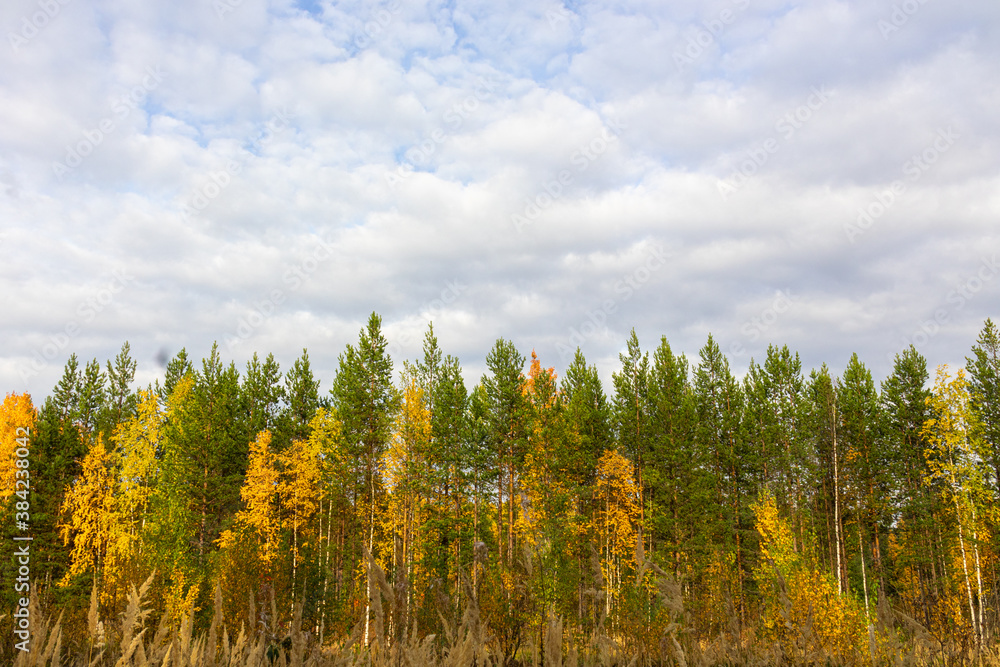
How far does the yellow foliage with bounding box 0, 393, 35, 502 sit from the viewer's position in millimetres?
28742

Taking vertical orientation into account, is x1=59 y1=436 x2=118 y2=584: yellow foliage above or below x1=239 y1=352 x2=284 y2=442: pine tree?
below

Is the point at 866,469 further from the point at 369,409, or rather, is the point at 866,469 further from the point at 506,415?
the point at 369,409

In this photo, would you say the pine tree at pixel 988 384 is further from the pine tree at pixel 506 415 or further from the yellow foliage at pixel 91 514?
the yellow foliage at pixel 91 514

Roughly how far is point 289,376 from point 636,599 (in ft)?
97.6

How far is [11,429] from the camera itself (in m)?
31.2

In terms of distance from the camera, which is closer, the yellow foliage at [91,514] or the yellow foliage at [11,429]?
the yellow foliage at [91,514]

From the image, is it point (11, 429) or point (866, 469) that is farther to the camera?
A: point (866, 469)

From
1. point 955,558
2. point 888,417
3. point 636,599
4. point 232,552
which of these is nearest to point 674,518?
point 955,558

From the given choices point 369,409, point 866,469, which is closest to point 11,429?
point 369,409

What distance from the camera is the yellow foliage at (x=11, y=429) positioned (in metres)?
28.7

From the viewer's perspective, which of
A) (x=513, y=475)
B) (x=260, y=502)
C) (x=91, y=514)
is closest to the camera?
(x=91, y=514)

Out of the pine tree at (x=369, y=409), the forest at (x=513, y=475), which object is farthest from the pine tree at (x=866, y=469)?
the pine tree at (x=369, y=409)

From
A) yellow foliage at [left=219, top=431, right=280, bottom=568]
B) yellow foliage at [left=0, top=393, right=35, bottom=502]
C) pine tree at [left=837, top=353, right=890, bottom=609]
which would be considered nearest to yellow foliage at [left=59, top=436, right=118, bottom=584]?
yellow foliage at [left=0, top=393, right=35, bottom=502]

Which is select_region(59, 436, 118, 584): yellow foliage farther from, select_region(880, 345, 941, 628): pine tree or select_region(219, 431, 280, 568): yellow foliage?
select_region(880, 345, 941, 628): pine tree
